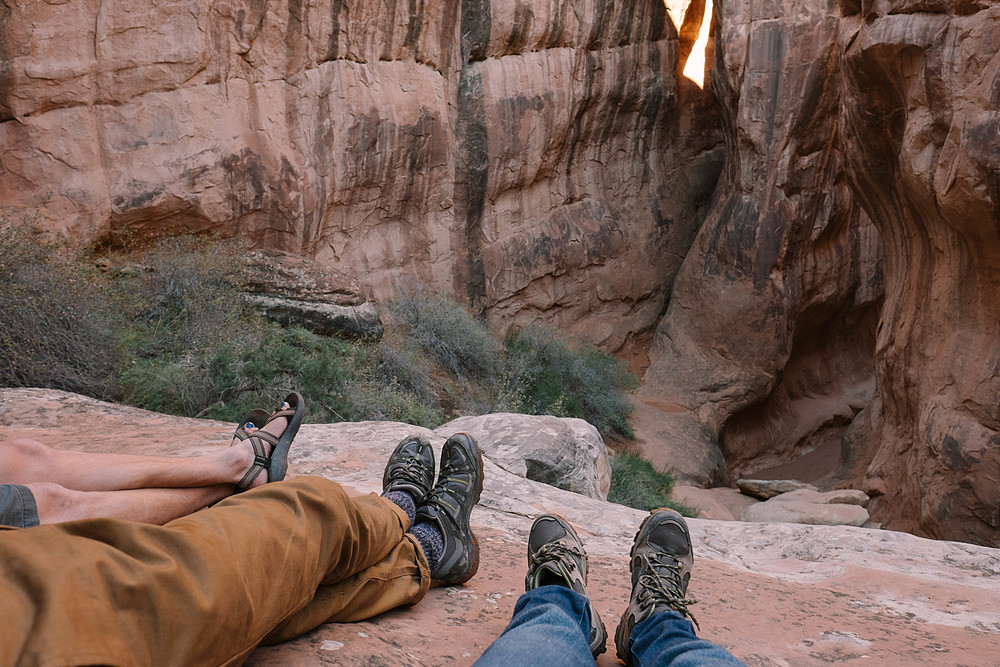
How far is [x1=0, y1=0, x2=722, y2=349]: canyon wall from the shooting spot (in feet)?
20.0

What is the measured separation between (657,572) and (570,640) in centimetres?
57

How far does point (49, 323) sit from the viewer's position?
462 cm

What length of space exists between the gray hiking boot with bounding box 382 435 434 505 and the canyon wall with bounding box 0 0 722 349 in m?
5.06

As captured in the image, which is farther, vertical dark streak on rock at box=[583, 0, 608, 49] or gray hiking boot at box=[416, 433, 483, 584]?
vertical dark streak on rock at box=[583, 0, 608, 49]

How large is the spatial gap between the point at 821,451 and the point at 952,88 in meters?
6.70

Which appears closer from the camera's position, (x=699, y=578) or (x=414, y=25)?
(x=699, y=578)

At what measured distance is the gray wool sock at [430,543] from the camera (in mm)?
1904

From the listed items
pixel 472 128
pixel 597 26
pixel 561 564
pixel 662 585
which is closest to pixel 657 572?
pixel 662 585

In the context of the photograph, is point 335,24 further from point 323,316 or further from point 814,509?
point 814,509

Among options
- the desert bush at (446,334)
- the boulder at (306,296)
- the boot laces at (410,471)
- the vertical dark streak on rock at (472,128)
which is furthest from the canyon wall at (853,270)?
the boot laces at (410,471)

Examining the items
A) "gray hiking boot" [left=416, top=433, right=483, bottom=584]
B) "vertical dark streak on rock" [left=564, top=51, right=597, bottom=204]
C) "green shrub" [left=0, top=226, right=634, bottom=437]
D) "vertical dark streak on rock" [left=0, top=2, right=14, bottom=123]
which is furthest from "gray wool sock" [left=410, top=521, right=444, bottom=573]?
"vertical dark streak on rock" [left=564, top=51, right=597, bottom=204]

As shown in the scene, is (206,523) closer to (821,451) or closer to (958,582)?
(958,582)

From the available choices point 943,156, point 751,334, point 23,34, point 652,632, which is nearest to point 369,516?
point 652,632

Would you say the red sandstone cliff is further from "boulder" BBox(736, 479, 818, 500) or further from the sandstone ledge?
the sandstone ledge
